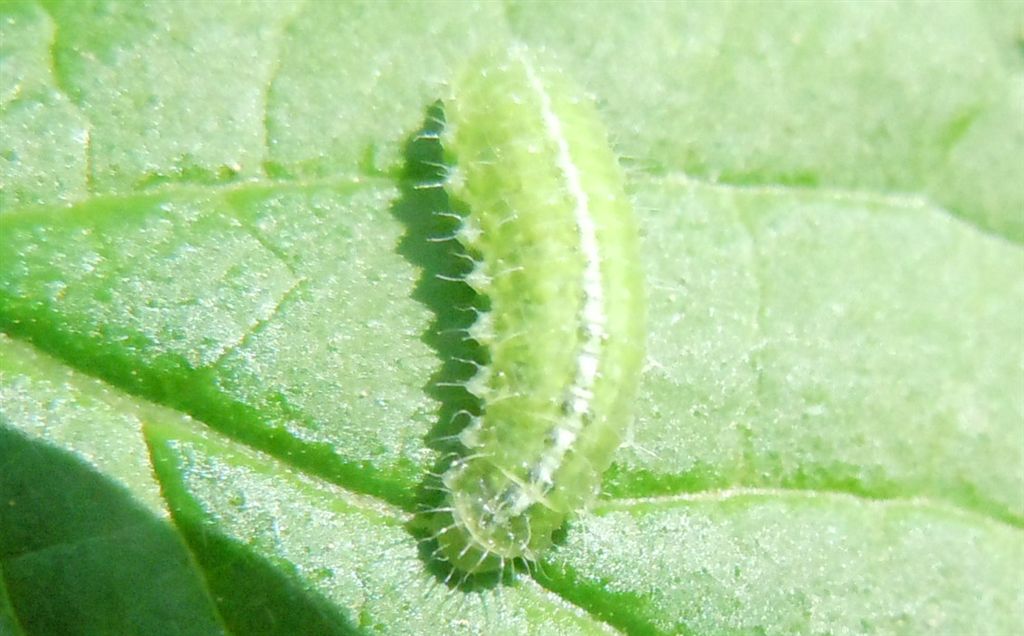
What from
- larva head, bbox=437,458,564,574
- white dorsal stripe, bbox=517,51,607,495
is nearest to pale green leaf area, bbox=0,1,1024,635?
larva head, bbox=437,458,564,574

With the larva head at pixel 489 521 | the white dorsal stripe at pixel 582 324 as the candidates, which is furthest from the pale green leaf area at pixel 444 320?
the white dorsal stripe at pixel 582 324

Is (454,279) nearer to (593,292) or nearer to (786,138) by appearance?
(593,292)

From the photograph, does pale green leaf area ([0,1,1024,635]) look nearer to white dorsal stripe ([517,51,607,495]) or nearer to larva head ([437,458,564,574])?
larva head ([437,458,564,574])

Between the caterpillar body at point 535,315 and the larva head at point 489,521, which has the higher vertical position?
the caterpillar body at point 535,315

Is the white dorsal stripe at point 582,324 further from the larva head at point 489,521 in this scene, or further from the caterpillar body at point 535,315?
the larva head at point 489,521

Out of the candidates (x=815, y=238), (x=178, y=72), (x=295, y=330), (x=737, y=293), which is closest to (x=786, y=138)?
(x=815, y=238)

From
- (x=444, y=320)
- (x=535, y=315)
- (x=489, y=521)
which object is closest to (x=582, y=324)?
(x=535, y=315)
